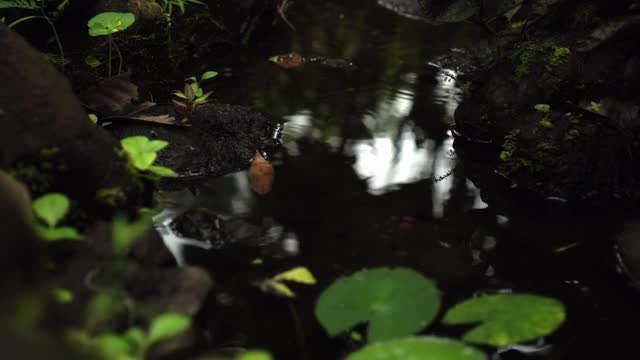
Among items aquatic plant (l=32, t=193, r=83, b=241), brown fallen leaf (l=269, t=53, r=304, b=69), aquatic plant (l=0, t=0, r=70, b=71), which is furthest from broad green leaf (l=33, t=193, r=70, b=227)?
brown fallen leaf (l=269, t=53, r=304, b=69)

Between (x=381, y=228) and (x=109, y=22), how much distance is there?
4.96 feet

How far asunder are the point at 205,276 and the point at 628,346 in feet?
3.85

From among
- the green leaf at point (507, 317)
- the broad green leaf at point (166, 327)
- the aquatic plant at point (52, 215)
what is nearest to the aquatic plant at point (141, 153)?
the aquatic plant at point (52, 215)

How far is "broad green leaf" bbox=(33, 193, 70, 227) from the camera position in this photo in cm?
157

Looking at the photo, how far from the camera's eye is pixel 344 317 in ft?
5.53

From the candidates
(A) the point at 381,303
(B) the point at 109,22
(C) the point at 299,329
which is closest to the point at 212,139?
(B) the point at 109,22

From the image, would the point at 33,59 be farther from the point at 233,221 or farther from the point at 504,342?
the point at 504,342

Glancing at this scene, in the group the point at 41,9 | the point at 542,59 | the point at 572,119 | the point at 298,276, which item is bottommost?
the point at 298,276

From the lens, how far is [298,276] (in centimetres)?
197

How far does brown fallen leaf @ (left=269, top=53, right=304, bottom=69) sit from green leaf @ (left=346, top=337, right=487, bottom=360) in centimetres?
261

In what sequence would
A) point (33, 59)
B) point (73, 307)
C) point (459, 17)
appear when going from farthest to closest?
point (459, 17), point (33, 59), point (73, 307)

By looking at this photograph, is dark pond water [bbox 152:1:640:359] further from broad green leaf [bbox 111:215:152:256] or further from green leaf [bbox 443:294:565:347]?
broad green leaf [bbox 111:215:152:256]

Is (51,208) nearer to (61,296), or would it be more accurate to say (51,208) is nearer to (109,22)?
(61,296)

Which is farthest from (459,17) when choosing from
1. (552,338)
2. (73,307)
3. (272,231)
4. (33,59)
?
(73,307)
